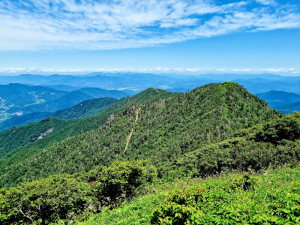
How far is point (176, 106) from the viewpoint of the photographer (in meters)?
160

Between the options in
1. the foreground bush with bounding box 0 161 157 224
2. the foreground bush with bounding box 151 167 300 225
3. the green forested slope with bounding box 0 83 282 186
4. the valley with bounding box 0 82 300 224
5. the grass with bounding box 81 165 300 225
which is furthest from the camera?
the green forested slope with bounding box 0 83 282 186

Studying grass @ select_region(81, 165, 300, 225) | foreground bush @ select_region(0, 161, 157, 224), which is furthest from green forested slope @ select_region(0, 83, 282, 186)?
grass @ select_region(81, 165, 300, 225)

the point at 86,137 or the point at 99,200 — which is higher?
the point at 99,200

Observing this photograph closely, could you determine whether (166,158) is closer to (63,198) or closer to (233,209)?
(63,198)

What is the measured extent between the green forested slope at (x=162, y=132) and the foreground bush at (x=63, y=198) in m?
64.8

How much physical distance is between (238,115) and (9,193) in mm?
115355

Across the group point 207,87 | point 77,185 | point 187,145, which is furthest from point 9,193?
point 207,87

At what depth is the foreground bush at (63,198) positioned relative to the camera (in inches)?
972

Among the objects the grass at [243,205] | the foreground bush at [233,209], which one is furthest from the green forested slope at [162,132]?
the foreground bush at [233,209]

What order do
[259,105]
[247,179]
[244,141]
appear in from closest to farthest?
[247,179] < [244,141] < [259,105]

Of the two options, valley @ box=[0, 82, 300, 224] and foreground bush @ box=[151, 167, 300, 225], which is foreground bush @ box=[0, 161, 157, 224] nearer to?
valley @ box=[0, 82, 300, 224]

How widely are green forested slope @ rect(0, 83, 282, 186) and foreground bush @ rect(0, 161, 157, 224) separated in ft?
213

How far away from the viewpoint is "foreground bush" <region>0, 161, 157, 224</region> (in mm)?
24688

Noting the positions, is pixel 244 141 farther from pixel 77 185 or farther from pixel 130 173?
pixel 77 185
